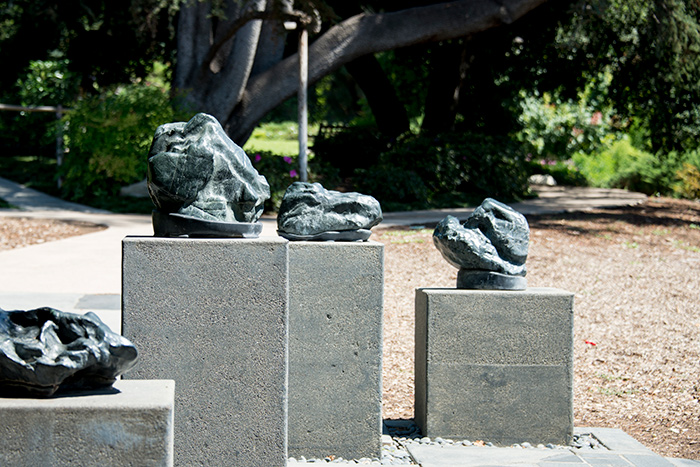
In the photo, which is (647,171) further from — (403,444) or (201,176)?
(201,176)

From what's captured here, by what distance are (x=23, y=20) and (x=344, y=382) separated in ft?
58.5

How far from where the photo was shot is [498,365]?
4477 mm

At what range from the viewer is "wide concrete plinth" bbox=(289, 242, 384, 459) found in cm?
412

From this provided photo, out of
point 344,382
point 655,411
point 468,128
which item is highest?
point 468,128

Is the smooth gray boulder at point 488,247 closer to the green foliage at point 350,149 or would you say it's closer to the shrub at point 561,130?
the green foliage at point 350,149

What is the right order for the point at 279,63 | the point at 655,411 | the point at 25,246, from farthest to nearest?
the point at 279,63
the point at 25,246
the point at 655,411

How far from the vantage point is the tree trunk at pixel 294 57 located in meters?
14.9

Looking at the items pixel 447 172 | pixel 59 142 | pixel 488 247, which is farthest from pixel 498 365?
pixel 59 142

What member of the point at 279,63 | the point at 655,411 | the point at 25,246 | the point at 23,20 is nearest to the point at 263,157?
the point at 279,63

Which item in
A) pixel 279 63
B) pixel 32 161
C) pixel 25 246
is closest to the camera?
pixel 25 246

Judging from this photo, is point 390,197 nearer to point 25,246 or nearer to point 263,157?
point 263,157

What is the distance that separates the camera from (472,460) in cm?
413

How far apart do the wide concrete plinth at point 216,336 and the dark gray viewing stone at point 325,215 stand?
2.35 ft

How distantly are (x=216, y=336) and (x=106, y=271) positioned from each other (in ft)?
19.3
